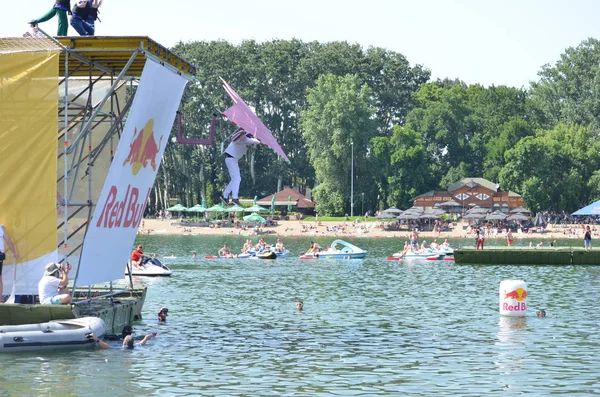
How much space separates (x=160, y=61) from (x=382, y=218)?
104m

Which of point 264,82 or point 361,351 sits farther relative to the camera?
point 264,82

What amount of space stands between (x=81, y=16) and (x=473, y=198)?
109 m

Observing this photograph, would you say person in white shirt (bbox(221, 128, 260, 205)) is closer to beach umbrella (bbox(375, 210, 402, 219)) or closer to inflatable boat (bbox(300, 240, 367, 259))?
inflatable boat (bbox(300, 240, 367, 259))

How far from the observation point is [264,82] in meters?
145

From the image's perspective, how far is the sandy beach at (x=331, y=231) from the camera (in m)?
115

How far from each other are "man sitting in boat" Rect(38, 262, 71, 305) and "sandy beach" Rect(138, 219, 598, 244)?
86.3 metres

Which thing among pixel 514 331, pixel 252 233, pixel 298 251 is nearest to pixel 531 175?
pixel 252 233

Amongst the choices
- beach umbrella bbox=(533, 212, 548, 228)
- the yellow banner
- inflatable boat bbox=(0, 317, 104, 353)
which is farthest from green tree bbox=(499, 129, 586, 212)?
the yellow banner

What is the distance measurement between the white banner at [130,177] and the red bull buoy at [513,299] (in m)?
12.9

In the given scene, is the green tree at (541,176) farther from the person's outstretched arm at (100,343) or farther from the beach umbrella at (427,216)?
the person's outstretched arm at (100,343)

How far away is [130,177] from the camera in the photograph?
2578 cm

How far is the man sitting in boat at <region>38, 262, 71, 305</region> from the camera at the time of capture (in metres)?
24.3

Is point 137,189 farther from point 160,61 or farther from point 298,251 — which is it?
point 298,251

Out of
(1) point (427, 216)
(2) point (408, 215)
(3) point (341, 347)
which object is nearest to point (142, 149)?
(3) point (341, 347)
